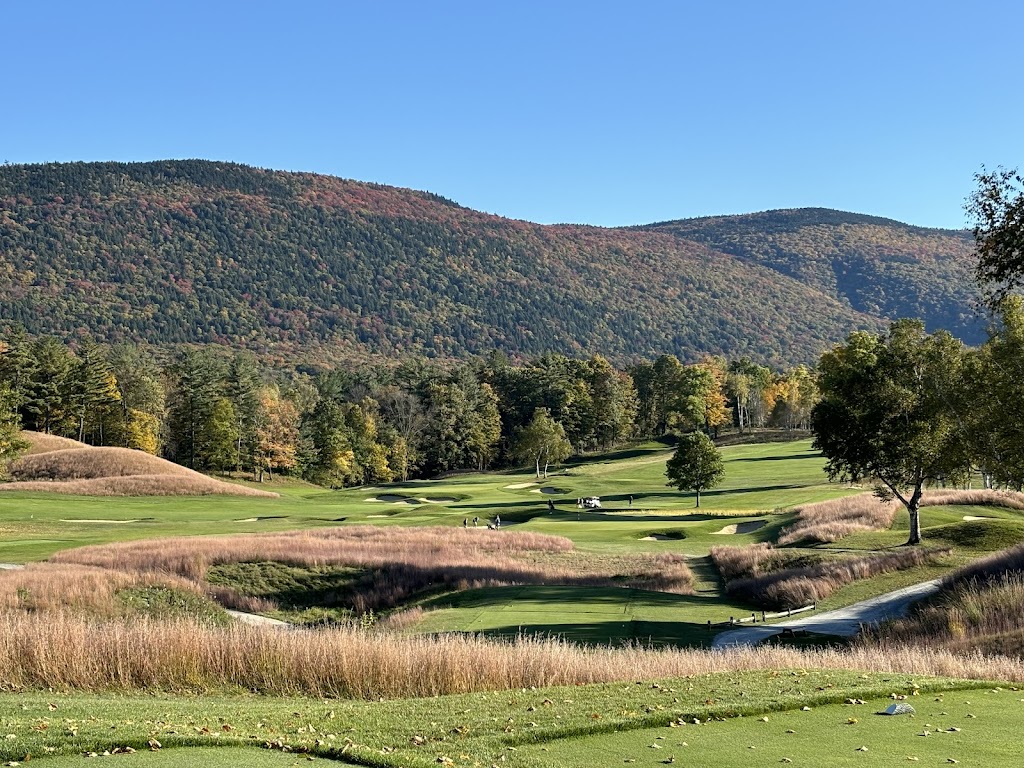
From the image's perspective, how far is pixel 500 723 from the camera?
962cm

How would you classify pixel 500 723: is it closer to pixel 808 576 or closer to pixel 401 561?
pixel 808 576

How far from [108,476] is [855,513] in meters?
47.6

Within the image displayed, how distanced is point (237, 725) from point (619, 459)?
319 feet

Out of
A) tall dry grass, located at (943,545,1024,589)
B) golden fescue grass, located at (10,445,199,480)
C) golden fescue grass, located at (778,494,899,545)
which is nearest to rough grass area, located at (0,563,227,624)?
tall dry grass, located at (943,545,1024,589)

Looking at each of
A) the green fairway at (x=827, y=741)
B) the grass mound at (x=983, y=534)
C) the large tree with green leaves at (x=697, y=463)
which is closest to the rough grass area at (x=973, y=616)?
the green fairway at (x=827, y=741)

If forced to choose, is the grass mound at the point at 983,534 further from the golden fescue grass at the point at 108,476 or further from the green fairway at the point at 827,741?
the golden fescue grass at the point at 108,476


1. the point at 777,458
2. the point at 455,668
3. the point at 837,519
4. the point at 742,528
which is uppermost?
the point at 455,668

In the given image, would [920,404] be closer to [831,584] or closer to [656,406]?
[831,584]

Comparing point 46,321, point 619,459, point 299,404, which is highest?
point 46,321

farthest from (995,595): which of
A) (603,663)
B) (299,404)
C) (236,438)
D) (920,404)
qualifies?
(299,404)

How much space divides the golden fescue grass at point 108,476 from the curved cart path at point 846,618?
47.2 metres

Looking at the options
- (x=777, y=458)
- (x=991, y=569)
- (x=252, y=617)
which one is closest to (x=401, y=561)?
(x=252, y=617)

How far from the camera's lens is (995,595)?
58.2ft

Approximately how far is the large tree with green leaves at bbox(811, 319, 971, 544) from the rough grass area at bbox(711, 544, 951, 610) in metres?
5.09
